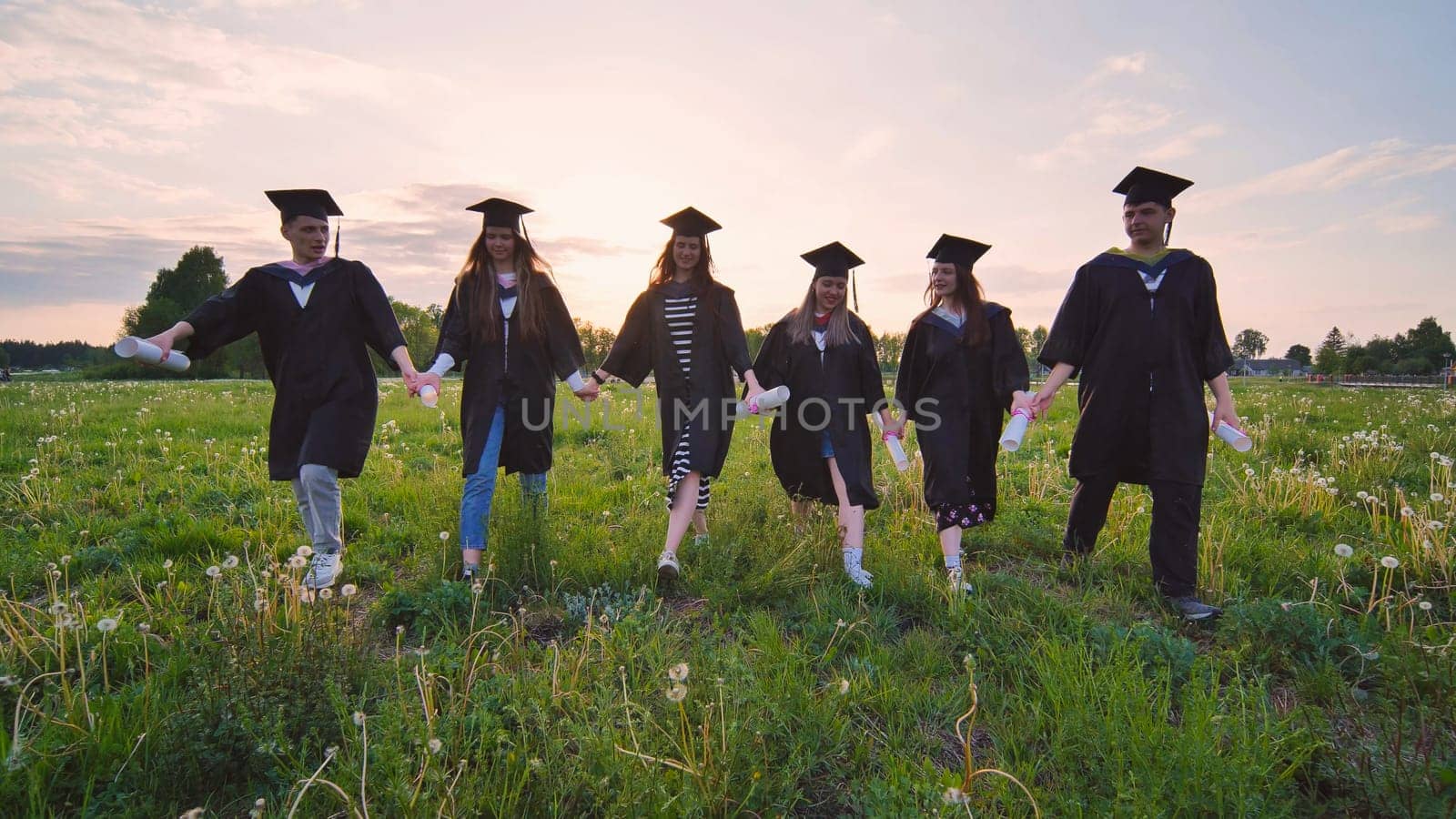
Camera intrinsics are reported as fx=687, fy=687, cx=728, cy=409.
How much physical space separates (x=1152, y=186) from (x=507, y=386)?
15.2 feet

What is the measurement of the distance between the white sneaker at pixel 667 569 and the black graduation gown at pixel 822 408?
1.35m

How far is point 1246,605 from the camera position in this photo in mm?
3980

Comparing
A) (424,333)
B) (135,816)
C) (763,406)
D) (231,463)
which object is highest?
(424,333)

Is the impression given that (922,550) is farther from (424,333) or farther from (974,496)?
(424,333)

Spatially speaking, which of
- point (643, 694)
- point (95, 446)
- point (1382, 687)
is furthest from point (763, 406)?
point (95, 446)

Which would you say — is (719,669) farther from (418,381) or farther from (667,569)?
(418,381)

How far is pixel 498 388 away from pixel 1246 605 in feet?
16.3

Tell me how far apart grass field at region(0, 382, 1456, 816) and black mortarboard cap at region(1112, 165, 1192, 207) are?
2.38 m

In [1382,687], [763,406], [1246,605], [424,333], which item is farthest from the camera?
[424,333]

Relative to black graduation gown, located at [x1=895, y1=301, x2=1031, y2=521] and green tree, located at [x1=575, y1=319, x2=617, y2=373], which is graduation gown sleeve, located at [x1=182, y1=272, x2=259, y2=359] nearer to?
black graduation gown, located at [x1=895, y1=301, x2=1031, y2=521]

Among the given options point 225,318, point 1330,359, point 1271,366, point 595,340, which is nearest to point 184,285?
point 595,340

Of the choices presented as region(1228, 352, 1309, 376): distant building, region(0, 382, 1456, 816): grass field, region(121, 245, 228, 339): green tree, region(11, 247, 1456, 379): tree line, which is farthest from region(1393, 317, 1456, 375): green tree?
region(121, 245, 228, 339): green tree

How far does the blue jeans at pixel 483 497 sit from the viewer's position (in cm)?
479

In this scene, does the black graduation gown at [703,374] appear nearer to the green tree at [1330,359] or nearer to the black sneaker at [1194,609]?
the black sneaker at [1194,609]
